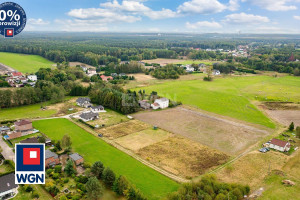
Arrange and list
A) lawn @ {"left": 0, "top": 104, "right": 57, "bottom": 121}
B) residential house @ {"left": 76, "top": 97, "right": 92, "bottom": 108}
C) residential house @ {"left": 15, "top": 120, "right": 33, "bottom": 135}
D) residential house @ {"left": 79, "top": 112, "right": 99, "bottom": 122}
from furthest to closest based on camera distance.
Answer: residential house @ {"left": 76, "top": 97, "right": 92, "bottom": 108} < lawn @ {"left": 0, "top": 104, "right": 57, "bottom": 121} < residential house @ {"left": 79, "top": 112, "right": 99, "bottom": 122} < residential house @ {"left": 15, "top": 120, "right": 33, "bottom": 135}

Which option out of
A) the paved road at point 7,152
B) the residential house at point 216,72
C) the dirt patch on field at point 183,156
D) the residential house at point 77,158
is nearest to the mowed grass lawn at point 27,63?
the paved road at point 7,152

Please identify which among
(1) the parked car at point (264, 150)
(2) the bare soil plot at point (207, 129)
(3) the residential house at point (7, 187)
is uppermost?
(2) the bare soil plot at point (207, 129)

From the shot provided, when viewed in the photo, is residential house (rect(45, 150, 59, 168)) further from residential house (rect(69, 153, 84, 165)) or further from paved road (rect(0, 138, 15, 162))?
paved road (rect(0, 138, 15, 162))

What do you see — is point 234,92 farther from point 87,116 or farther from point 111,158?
point 111,158

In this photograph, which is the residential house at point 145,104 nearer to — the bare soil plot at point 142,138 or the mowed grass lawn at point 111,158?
the bare soil plot at point 142,138

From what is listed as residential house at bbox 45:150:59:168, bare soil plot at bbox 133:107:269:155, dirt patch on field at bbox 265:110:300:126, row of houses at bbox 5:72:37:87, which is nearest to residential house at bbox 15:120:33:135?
residential house at bbox 45:150:59:168

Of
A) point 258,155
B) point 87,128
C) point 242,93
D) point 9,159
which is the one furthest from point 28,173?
point 242,93
